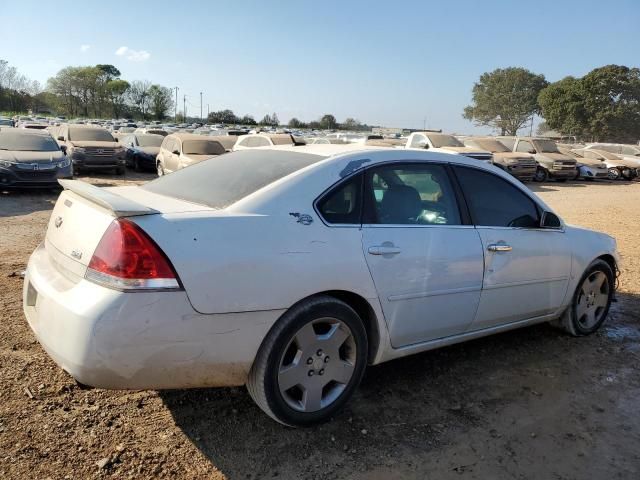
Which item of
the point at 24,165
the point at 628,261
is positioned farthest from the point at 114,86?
the point at 628,261

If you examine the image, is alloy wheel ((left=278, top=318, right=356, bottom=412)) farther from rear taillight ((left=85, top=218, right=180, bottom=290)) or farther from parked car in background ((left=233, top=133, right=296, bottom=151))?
parked car in background ((left=233, top=133, right=296, bottom=151))

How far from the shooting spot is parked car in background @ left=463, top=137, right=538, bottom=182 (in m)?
20.8

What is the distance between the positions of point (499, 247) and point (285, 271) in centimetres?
174

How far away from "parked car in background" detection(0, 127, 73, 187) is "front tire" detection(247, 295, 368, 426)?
1032 cm

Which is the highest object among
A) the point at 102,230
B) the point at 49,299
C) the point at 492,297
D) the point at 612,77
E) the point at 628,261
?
the point at 612,77

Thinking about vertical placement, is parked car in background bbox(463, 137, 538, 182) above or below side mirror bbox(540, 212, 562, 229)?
below

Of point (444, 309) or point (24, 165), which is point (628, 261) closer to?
point (444, 309)

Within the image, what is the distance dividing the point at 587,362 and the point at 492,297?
1136 mm

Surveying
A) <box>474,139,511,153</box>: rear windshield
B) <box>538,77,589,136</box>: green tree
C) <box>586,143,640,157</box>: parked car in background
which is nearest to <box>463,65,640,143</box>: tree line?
<box>538,77,589,136</box>: green tree

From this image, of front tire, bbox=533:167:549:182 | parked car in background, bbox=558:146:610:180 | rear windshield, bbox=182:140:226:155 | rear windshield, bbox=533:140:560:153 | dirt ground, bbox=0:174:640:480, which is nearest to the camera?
dirt ground, bbox=0:174:640:480

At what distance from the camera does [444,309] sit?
3420 millimetres

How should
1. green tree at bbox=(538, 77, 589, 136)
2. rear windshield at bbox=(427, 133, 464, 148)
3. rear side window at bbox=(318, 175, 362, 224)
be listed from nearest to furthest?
rear side window at bbox=(318, 175, 362, 224) < rear windshield at bbox=(427, 133, 464, 148) < green tree at bbox=(538, 77, 589, 136)

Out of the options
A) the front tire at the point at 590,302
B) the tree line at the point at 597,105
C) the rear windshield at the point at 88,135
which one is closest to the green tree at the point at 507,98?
the tree line at the point at 597,105

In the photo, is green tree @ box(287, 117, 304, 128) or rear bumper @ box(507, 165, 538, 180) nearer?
rear bumper @ box(507, 165, 538, 180)
